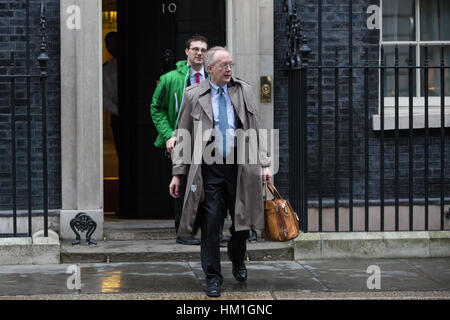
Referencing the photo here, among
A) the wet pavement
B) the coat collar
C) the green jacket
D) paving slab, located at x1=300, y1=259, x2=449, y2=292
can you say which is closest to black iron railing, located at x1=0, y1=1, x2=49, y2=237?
the wet pavement

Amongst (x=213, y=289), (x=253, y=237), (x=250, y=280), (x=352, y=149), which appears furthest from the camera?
(x=352, y=149)

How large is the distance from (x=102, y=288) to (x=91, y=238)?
175 cm

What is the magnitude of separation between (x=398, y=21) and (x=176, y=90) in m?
2.80

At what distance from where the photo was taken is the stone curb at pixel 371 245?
8.49 m

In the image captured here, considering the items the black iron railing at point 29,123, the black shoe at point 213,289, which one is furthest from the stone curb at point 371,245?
the black iron railing at point 29,123

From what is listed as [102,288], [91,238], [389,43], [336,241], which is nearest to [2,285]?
[102,288]

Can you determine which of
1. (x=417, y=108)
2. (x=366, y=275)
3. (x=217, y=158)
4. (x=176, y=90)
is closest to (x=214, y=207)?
(x=217, y=158)

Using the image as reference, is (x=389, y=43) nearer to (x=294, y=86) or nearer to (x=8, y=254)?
(x=294, y=86)

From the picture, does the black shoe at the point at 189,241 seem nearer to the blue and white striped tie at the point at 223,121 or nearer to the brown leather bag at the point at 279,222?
the brown leather bag at the point at 279,222

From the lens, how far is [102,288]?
7.25 meters

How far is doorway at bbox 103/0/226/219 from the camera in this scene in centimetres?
978

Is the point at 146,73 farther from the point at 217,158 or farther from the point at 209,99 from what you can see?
the point at 217,158

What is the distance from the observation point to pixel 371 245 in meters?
8.58
